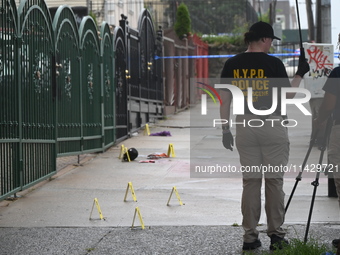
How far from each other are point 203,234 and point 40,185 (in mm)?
4372

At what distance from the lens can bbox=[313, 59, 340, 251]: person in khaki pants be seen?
702 cm

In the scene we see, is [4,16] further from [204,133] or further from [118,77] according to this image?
[204,133]

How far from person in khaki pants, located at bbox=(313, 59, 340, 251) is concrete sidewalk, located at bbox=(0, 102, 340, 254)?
66 cm

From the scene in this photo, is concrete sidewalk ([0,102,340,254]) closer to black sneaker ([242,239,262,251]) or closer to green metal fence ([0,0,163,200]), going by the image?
black sneaker ([242,239,262,251])

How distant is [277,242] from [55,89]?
613 cm

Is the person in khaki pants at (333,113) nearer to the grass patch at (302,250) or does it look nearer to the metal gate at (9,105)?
the grass patch at (302,250)

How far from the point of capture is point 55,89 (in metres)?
12.2

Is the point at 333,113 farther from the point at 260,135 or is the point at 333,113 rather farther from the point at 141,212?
the point at 141,212

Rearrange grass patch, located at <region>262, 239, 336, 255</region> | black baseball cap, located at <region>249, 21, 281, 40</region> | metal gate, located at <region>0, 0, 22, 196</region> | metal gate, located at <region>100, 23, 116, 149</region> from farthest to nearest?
1. metal gate, located at <region>100, 23, 116, 149</region>
2. metal gate, located at <region>0, 0, 22, 196</region>
3. black baseball cap, located at <region>249, 21, 281, 40</region>
4. grass patch, located at <region>262, 239, 336, 255</region>

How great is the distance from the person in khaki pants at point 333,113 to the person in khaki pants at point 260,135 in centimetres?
27

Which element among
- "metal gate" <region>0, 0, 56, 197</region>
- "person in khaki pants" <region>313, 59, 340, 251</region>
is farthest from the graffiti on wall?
"person in khaki pants" <region>313, 59, 340, 251</region>

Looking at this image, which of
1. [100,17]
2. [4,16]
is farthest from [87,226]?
[100,17]

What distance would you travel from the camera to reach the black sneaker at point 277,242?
6.71m

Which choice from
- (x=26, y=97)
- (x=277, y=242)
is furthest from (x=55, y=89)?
(x=277, y=242)
